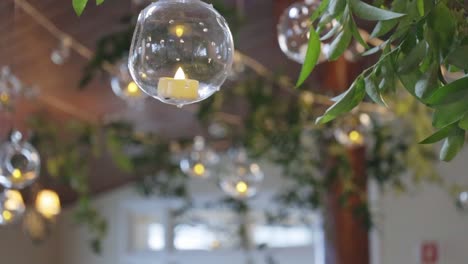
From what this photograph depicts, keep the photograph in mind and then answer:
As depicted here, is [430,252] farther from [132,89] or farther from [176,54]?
[176,54]

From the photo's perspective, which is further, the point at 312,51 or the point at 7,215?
the point at 7,215

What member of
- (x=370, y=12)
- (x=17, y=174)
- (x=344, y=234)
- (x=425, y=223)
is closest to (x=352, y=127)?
(x=344, y=234)

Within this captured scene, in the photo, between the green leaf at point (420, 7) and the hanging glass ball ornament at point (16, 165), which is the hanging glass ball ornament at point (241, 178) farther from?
the green leaf at point (420, 7)

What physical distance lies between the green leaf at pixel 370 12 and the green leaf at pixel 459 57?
75mm

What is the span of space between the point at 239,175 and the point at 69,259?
610 cm

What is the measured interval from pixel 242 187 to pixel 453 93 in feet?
9.44

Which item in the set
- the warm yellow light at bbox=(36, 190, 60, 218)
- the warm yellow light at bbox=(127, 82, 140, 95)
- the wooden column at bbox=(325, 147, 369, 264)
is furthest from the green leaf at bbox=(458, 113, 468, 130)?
the warm yellow light at bbox=(36, 190, 60, 218)

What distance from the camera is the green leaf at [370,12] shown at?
90 centimetres

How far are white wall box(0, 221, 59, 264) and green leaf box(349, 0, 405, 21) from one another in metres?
8.21

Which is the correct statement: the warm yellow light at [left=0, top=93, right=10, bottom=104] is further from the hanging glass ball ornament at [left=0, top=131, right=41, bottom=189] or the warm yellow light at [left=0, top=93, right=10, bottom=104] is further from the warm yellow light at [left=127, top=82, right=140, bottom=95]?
the warm yellow light at [left=127, top=82, right=140, bottom=95]

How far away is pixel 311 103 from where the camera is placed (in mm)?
4254

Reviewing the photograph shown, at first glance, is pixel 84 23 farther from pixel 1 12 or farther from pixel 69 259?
pixel 69 259

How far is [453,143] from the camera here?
96 cm

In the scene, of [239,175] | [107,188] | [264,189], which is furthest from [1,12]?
[107,188]
